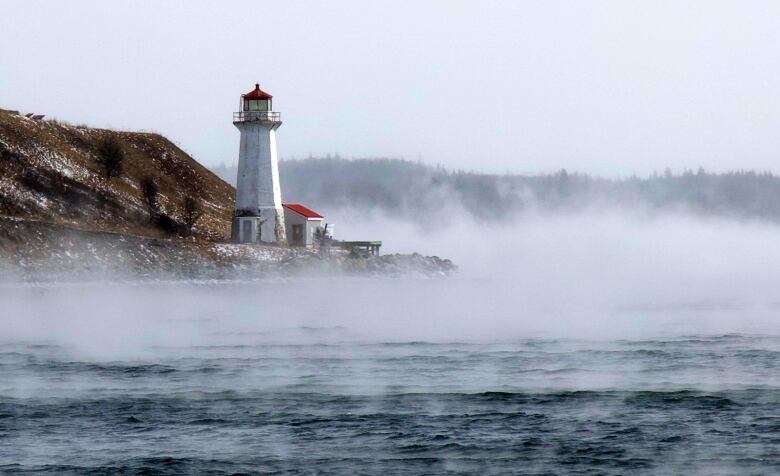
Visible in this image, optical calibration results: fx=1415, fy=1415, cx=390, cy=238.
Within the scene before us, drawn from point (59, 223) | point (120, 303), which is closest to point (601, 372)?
point (120, 303)

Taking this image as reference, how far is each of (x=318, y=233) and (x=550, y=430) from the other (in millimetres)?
95849

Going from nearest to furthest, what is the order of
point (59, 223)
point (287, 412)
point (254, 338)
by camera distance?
1. point (287, 412)
2. point (254, 338)
3. point (59, 223)

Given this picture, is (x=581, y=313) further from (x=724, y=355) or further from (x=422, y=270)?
(x=422, y=270)

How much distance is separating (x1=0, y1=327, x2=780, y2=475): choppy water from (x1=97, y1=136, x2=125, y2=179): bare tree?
79917 mm

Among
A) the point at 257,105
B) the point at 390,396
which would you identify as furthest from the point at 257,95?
the point at 390,396

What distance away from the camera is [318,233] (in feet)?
417

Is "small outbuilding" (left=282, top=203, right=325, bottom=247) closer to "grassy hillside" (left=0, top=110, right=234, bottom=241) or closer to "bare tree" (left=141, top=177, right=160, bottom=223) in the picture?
"grassy hillside" (left=0, top=110, right=234, bottom=241)

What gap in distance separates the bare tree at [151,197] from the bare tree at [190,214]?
2.54 m

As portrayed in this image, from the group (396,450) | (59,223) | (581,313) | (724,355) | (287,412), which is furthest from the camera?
(59,223)

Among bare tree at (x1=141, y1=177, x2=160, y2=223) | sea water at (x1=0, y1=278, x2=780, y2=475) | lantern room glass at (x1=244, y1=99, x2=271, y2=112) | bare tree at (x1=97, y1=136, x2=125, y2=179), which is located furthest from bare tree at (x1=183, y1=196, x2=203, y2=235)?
sea water at (x1=0, y1=278, x2=780, y2=475)

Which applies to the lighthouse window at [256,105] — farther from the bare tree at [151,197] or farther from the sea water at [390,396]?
the sea water at [390,396]

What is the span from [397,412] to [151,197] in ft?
310

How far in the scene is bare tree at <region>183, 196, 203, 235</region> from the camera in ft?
409

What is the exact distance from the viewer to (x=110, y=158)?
12862cm
